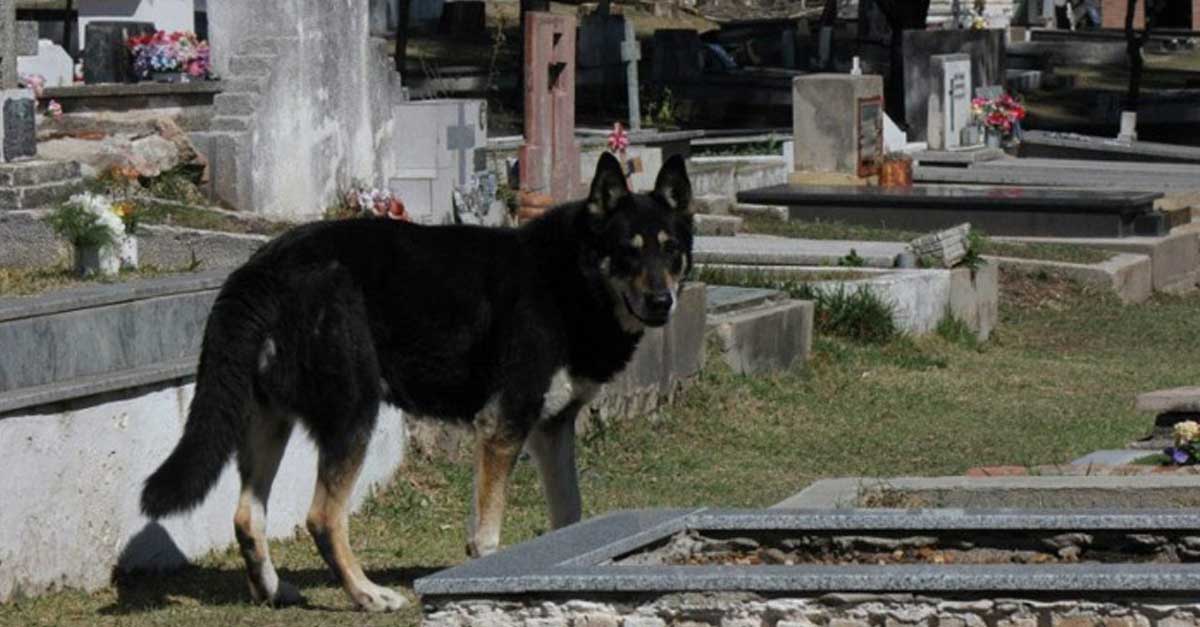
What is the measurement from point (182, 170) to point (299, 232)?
806cm

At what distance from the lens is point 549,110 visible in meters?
19.0

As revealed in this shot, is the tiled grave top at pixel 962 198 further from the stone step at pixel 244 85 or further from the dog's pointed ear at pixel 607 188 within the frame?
the dog's pointed ear at pixel 607 188

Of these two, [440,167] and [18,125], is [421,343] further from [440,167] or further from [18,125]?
[440,167]

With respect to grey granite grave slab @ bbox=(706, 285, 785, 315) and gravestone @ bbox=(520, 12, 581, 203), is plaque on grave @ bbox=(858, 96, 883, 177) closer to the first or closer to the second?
gravestone @ bbox=(520, 12, 581, 203)

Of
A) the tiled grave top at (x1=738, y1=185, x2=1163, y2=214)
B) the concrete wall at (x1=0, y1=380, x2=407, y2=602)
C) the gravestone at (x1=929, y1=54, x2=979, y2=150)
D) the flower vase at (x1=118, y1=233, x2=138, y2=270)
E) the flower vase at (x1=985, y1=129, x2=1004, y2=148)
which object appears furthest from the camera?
the flower vase at (x1=985, y1=129, x2=1004, y2=148)

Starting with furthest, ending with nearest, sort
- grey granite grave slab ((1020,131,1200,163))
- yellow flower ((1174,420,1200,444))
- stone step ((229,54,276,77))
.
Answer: grey granite grave slab ((1020,131,1200,163))
stone step ((229,54,276,77))
yellow flower ((1174,420,1200,444))

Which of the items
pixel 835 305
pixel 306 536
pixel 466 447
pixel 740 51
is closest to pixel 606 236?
pixel 306 536

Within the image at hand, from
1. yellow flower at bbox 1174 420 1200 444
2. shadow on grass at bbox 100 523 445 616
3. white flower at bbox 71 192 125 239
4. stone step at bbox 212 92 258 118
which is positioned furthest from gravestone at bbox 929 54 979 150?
shadow on grass at bbox 100 523 445 616

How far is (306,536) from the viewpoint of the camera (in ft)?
32.2

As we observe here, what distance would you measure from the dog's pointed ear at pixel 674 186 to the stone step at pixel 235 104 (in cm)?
866

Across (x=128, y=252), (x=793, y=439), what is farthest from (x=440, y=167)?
(x=128, y=252)

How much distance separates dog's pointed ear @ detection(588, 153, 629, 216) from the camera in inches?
336

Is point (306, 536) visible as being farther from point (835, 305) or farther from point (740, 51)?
point (740, 51)

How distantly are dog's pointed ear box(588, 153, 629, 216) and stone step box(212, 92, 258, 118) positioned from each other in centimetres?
867
